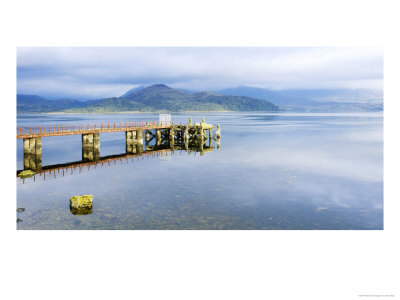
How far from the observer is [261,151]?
49.6 m

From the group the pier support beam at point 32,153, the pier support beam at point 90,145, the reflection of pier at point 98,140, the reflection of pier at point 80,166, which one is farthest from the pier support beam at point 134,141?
the pier support beam at point 32,153

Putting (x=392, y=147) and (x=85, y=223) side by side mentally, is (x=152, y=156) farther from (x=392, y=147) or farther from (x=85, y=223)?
(x=392, y=147)

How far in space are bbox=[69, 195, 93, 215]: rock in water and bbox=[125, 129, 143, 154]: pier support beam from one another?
84.2ft

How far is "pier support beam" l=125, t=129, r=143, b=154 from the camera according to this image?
46688 millimetres

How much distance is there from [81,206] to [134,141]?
1197 inches

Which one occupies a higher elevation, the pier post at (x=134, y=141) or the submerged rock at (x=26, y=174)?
the pier post at (x=134, y=141)

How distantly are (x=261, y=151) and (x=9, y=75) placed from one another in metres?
38.0

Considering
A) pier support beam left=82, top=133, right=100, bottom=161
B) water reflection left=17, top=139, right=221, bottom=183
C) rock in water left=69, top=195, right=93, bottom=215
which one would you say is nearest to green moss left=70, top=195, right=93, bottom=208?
rock in water left=69, top=195, right=93, bottom=215

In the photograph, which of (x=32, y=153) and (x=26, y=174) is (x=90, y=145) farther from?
(x=26, y=174)

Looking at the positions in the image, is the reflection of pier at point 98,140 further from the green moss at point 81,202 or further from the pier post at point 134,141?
the green moss at point 81,202

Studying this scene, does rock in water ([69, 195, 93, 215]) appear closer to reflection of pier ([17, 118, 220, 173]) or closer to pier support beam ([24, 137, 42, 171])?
reflection of pier ([17, 118, 220, 173])

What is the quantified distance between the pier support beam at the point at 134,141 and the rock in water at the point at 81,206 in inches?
1010

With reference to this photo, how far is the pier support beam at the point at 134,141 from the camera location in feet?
153

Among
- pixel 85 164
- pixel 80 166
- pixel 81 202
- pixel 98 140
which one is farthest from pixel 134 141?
pixel 81 202
